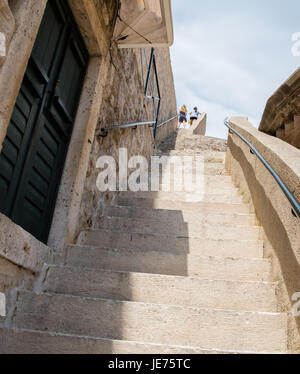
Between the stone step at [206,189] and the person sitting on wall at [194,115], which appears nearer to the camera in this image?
the stone step at [206,189]

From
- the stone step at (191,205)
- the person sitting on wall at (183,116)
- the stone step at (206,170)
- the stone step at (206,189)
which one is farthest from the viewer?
the person sitting on wall at (183,116)

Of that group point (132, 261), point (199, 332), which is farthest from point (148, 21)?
point (199, 332)

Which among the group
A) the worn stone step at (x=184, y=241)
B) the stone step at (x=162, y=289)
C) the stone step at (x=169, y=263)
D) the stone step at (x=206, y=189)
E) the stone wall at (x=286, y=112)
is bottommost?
the stone step at (x=162, y=289)

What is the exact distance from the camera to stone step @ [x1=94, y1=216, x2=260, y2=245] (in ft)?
11.4

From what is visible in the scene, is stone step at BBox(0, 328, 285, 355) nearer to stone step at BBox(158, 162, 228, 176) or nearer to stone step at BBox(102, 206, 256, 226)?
stone step at BBox(102, 206, 256, 226)

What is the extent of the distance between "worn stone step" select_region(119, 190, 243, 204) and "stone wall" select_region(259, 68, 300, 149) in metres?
0.95

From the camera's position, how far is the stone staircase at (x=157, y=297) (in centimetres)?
217

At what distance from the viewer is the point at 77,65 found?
11.4 feet

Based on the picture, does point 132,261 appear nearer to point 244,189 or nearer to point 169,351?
point 169,351

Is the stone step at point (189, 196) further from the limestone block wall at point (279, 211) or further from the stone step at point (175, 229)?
the stone step at point (175, 229)

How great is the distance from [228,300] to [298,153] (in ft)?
3.94

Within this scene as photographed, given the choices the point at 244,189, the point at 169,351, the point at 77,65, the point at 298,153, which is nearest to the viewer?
the point at 169,351

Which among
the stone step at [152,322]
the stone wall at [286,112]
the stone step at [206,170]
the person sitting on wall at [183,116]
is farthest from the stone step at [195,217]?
the person sitting on wall at [183,116]

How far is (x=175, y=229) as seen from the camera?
368cm
